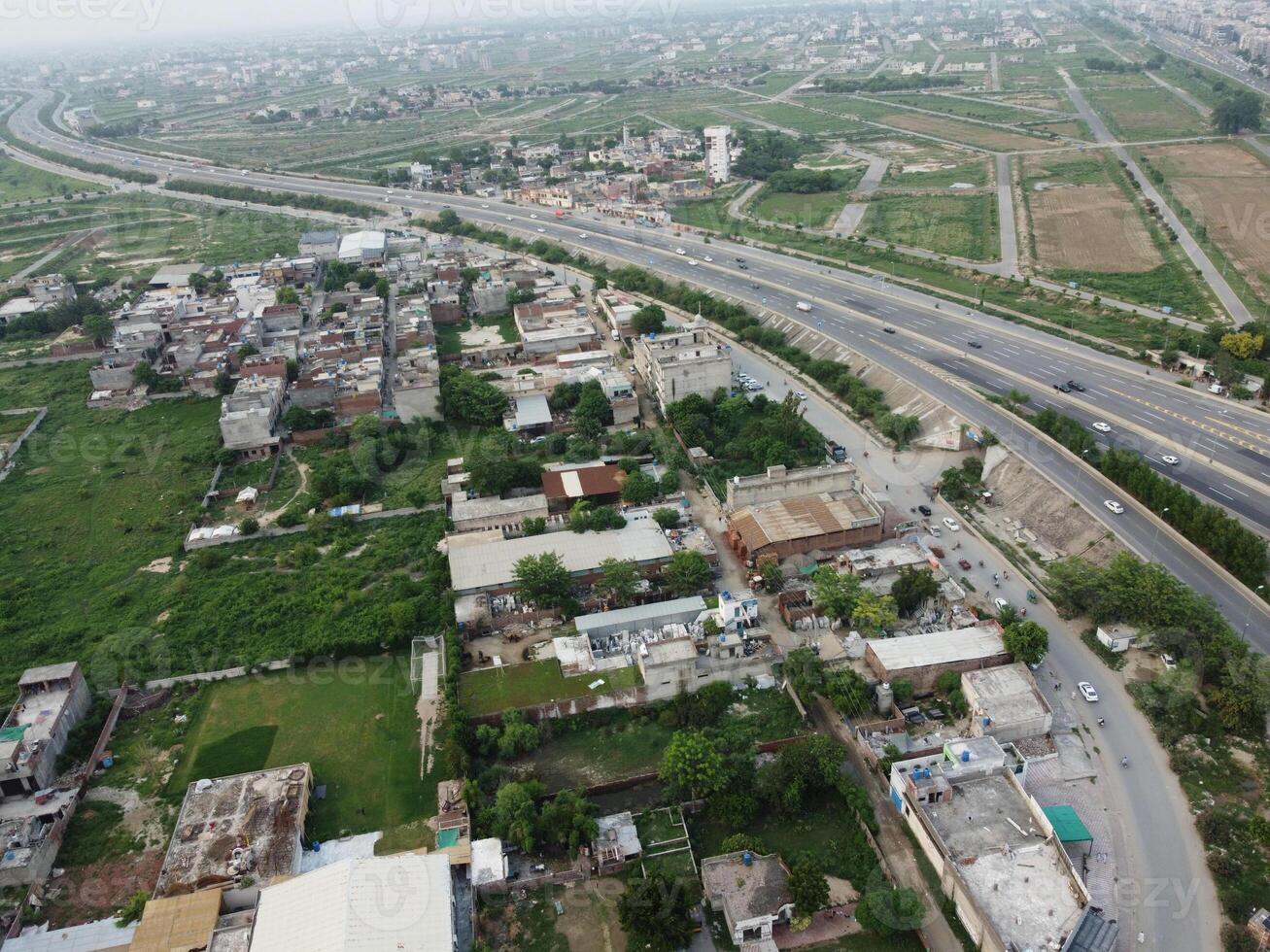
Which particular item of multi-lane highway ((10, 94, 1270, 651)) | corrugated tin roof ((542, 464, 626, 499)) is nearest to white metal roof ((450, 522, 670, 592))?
corrugated tin roof ((542, 464, 626, 499))

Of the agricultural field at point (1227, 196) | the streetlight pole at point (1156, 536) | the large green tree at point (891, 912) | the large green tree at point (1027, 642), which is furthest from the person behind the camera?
the agricultural field at point (1227, 196)

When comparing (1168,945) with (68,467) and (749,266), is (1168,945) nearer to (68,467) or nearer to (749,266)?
(68,467)

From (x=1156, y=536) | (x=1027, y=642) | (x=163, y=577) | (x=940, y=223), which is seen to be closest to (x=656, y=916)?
(x=1027, y=642)

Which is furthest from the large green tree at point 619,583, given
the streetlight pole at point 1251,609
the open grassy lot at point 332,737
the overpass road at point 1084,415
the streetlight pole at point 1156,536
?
the streetlight pole at point 1251,609

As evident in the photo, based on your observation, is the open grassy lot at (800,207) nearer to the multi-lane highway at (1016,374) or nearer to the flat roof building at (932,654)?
the multi-lane highway at (1016,374)

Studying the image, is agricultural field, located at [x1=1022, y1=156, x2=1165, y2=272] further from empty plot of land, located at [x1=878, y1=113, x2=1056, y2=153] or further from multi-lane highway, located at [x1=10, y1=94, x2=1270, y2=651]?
multi-lane highway, located at [x1=10, y1=94, x2=1270, y2=651]
